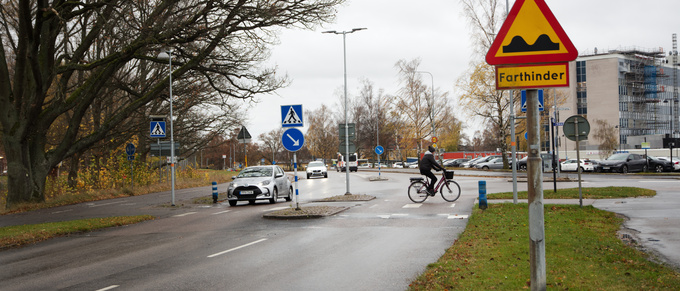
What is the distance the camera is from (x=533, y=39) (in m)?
4.82

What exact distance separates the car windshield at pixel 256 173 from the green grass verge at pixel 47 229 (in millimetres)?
5598

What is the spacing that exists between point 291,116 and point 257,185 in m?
5.89

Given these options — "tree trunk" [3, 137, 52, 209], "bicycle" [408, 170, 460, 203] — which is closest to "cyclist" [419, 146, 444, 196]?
"bicycle" [408, 170, 460, 203]

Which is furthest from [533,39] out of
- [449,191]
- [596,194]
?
[596,194]

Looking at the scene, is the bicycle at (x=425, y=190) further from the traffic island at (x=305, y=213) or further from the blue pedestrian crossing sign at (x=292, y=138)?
the blue pedestrian crossing sign at (x=292, y=138)

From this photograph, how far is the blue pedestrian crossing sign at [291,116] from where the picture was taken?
16844 mm

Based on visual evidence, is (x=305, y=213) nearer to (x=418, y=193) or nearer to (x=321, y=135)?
(x=418, y=193)

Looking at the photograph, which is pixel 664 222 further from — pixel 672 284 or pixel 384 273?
pixel 384 273

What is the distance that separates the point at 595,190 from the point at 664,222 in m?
9.93

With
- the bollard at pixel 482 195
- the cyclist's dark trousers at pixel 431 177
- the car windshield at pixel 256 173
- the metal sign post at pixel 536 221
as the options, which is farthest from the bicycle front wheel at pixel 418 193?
the metal sign post at pixel 536 221

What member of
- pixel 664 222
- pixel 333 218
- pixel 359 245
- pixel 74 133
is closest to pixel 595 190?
pixel 664 222

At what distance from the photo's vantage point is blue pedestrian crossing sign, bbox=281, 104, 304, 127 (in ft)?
55.3

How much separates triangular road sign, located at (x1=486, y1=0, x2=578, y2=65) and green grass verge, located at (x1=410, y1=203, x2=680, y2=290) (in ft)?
8.96

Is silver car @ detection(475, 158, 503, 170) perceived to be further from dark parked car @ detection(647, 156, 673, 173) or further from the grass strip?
the grass strip
